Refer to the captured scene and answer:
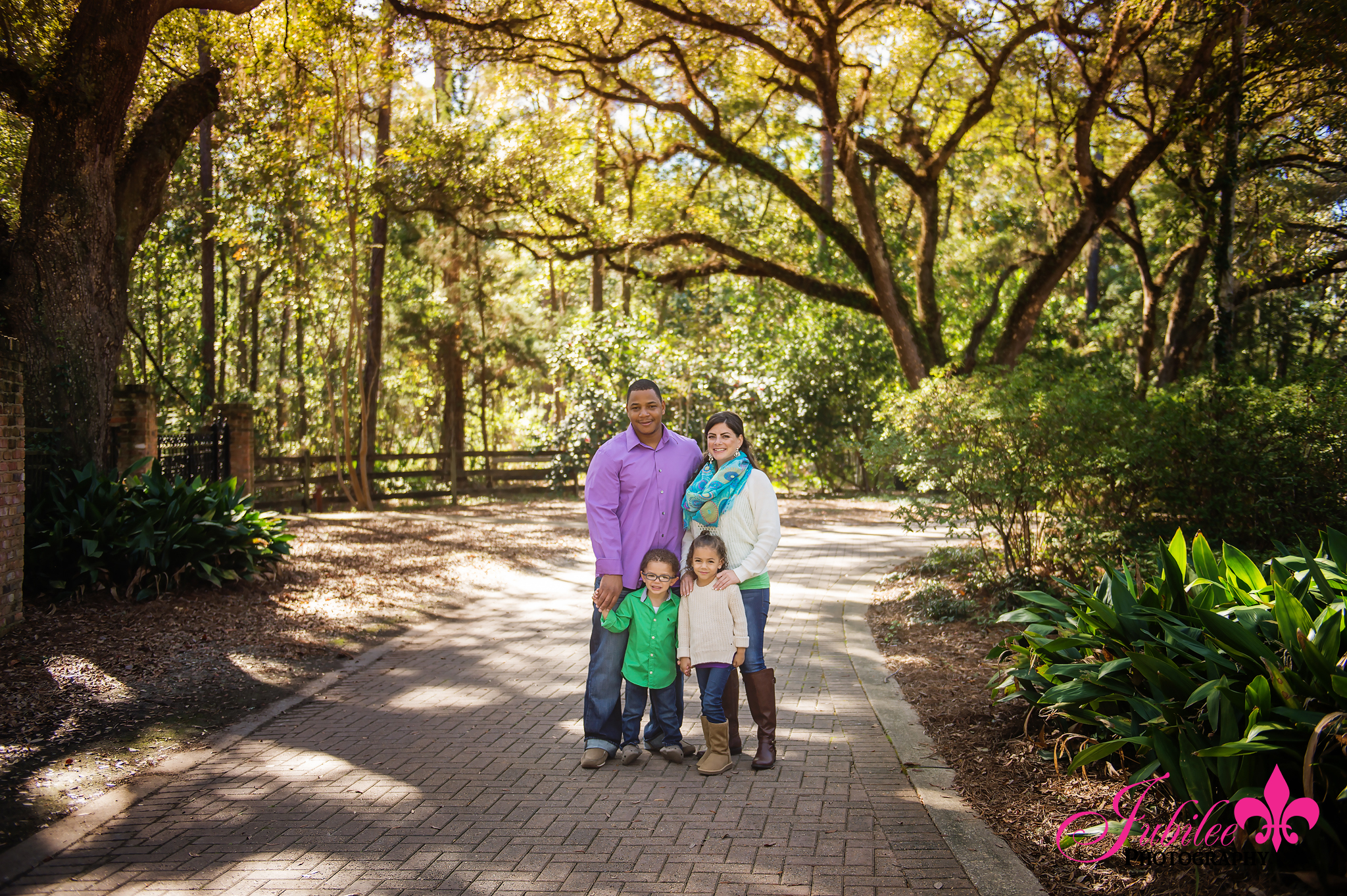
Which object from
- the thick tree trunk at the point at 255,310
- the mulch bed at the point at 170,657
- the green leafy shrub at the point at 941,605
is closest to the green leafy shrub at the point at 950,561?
the green leafy shrub at the point at 941,605

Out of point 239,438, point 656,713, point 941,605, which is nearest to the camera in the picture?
point 656,713

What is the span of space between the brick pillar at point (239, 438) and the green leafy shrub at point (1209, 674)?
1536 centimetres

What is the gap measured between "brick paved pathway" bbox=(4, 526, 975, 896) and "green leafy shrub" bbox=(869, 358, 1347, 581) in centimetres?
288

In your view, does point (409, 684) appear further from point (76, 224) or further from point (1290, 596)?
point (76, 224)

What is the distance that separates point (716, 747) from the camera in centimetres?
498

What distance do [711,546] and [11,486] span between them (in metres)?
5.96

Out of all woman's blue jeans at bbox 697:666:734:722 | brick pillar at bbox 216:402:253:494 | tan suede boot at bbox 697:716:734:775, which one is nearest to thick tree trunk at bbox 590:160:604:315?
brick pillar at bbox 216:402:253:494

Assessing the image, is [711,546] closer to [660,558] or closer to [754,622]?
[660,558]

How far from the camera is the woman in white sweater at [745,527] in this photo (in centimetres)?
498

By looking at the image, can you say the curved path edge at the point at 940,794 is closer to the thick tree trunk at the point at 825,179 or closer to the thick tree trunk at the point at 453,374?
the thick tree trunk at the point at 825,179

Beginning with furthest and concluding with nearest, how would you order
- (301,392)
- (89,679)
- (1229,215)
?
(301,392)
(1229,215)
(89,679)

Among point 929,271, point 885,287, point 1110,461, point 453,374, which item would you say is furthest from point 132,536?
point 453,374

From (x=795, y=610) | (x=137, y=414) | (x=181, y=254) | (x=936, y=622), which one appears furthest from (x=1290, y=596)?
(x=181, y=254)

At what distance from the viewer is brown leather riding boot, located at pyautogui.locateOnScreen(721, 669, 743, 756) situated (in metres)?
5.04
